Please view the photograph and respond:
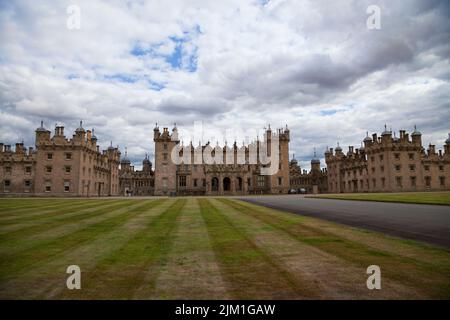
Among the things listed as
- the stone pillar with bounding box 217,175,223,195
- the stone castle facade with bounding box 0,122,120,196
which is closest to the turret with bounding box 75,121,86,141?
the stone castle facade with bounding box 0,122,120,196

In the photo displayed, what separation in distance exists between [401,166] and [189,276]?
77.0m

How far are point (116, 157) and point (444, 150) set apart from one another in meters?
84.0

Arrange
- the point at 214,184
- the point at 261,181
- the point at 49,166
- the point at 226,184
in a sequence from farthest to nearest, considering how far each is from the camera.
→ the point at 261,181
the point at 226,184
the point at 214,184
the point at 49,166

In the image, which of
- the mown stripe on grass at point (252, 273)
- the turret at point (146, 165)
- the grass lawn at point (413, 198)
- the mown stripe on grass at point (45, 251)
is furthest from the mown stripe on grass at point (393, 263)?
the turret at point (146, 165)

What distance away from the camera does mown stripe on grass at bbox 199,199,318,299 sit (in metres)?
4.99

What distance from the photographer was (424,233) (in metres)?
10.4

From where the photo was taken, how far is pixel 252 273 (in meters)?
6.07

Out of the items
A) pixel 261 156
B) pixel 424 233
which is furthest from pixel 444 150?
pixel 424 233

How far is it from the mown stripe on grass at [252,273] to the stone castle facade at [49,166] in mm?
58251

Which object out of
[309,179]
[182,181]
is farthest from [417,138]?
[182,181]

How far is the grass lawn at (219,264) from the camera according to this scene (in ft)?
16.7

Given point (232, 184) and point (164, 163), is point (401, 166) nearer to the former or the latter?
point (232, 184)

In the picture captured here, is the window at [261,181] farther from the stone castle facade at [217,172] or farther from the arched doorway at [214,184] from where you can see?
the arched doorway at [214,184]
